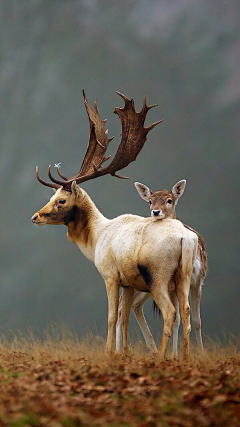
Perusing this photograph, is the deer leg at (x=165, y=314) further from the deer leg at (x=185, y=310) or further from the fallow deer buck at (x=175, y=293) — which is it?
the fallow deer buck at (x=175, y=293)

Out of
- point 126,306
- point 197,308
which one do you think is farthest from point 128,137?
point 197,308

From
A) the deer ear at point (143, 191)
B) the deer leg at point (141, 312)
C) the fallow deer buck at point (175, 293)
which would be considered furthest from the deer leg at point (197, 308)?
the deer ear at point (143, 191)

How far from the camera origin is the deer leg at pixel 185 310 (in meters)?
9.16

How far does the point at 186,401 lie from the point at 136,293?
596 centimetres

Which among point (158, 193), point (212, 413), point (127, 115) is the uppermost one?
point (127, 115)

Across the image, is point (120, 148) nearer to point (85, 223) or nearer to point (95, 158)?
point (95, 158)

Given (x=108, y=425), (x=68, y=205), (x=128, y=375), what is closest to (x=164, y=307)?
(x=128, y=375)

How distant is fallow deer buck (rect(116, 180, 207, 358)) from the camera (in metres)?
10.6

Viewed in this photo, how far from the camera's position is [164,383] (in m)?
6.76

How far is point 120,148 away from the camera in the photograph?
11.9 m

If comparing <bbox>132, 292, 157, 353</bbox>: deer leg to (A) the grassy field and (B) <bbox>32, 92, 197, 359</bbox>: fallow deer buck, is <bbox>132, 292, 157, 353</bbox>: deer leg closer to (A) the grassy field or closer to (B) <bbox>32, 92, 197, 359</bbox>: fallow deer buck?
(B) <bbox>32, 92, 197, 359</bbox>: fallow deer buck

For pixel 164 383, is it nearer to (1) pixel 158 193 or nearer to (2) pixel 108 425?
(2) pixel 108 425

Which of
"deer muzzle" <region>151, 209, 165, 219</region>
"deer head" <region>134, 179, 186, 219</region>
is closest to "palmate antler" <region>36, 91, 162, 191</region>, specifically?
"deer head" <region>134, 179, 186, 219</region>

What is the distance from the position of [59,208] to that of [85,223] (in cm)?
64
